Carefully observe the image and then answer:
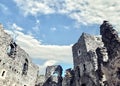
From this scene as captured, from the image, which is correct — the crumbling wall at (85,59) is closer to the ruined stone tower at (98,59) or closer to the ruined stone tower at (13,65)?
the ruined stone tower at (98,59)

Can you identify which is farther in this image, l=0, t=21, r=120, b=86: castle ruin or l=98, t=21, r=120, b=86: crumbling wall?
l=0, t=21, r=120, b=86: castle ruin

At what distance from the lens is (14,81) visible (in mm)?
22859

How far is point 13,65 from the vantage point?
22828 mm

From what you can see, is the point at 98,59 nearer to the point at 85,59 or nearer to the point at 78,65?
the point at 85,59

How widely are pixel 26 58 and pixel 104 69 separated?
51.8ft

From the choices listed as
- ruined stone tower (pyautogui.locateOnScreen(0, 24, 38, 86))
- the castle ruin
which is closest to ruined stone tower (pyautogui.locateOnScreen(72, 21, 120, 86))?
the castle ruin

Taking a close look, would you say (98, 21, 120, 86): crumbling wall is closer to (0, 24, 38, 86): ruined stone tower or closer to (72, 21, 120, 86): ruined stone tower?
(72, 21, 120, 86): ruined stone tower

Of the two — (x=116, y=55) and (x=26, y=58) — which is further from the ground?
(x=26, y=58)

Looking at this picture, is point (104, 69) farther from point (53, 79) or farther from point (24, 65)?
point (53, 79)

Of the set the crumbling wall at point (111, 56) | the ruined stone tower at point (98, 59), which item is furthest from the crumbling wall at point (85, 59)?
the crumbling wall at point (111, 56)

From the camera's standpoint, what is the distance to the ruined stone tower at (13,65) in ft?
68.6

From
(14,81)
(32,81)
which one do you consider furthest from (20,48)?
(32,81)

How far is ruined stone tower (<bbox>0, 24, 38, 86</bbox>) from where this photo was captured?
20922 millimetres

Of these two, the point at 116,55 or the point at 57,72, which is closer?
the point at 116,55
